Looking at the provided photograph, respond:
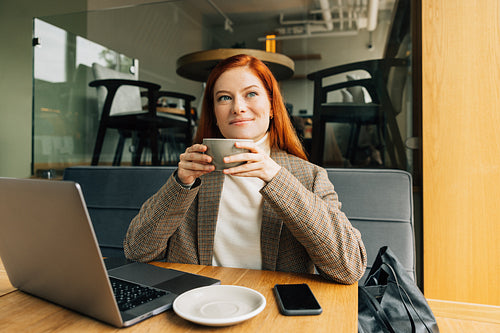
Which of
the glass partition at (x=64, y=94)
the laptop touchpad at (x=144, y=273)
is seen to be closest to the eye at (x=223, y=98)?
the laptop touchpad at (x=144, y=273)

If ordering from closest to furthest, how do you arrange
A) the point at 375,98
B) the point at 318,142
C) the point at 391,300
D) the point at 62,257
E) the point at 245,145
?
the point at 62,257, the point at 245,145, the point at 391,300, the point at 375,98, the point at 318,142

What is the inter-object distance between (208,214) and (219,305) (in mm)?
437

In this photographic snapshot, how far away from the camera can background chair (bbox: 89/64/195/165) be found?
2.49 metres

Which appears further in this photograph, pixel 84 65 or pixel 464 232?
pixel 84 65

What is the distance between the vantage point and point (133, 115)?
99.6 inches

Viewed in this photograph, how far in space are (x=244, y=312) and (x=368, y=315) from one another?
496mm

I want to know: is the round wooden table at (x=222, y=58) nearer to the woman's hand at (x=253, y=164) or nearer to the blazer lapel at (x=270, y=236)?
the blazer lapel at (x=270, y=236)

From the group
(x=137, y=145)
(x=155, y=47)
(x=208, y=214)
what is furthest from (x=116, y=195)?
(x=155, y=47)

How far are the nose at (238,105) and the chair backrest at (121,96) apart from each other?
5.95ft

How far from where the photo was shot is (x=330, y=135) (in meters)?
2.03

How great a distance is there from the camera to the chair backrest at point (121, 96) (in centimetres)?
257

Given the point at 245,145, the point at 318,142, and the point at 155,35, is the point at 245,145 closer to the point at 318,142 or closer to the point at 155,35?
the point at 318,142

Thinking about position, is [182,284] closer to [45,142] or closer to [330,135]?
[330,135]

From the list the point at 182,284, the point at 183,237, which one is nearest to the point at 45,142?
the point at 183,237
